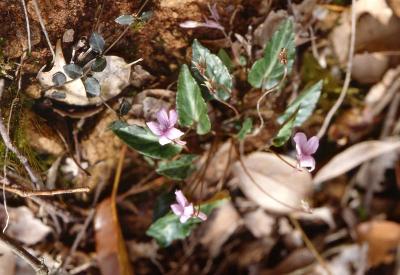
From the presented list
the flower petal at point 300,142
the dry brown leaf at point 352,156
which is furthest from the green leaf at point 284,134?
the dry brown leaf at point 352,156

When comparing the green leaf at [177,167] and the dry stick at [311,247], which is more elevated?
the green leaf at [177,167]

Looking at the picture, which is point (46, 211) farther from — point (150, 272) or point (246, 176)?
point (246, 176)

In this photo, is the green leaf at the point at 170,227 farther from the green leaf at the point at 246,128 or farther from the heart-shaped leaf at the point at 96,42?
the heart-shaped leaf at the point at 96,42

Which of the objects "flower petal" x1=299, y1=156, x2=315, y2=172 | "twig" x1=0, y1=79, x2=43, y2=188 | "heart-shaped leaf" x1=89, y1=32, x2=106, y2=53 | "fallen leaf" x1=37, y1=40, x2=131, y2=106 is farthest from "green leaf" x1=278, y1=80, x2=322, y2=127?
"twig" x1=0, y1=79, x2=43, y2=188

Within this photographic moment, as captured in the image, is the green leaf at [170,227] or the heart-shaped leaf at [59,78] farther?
the green leaf at [170,227]

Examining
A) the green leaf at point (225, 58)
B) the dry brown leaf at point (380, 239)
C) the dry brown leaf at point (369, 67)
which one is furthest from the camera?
the dry brown leaf at point (380, 239)

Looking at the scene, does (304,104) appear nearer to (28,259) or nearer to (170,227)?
(170,227)
